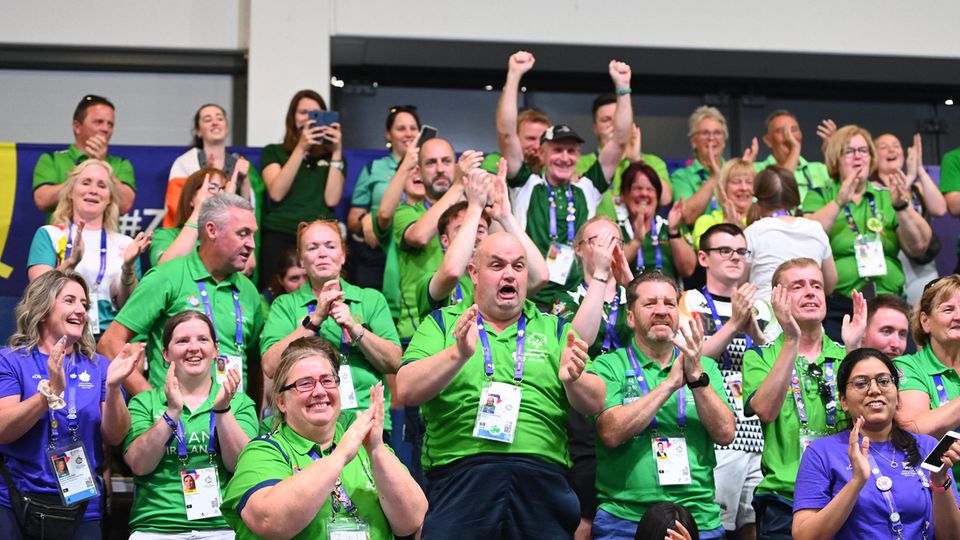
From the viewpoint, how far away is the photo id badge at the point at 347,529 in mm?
3670

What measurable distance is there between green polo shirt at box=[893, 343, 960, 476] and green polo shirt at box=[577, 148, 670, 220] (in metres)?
2.00

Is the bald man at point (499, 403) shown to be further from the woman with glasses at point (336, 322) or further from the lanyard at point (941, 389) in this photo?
the lanyard at point (941, 389)

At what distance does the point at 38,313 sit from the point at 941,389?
348cm

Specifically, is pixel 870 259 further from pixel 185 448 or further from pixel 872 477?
pixel 185 448

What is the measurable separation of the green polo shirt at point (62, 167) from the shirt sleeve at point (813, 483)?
4181 millimetres

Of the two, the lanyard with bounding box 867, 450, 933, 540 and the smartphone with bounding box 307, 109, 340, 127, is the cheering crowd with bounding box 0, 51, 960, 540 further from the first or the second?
the smartphone with bounding box 307, 109, 340, 127

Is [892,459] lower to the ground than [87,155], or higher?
lower

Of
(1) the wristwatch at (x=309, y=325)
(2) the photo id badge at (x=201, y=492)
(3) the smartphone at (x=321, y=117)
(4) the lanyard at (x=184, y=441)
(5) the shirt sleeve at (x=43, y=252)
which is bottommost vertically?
(2) the photo id badge at (x=201, y=492)

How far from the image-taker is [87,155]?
23.1 ft

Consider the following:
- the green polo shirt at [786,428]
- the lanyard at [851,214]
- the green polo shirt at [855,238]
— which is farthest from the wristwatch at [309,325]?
the lanyard at [851,214]

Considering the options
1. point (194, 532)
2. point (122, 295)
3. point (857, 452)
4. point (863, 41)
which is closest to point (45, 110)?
point (122, 295)

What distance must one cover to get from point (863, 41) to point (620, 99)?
3.22 metres

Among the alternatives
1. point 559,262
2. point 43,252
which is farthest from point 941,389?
point 43,252

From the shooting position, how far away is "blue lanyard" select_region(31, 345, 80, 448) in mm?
4625
